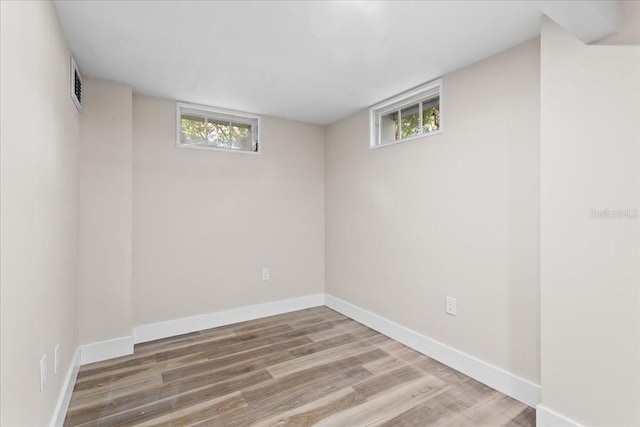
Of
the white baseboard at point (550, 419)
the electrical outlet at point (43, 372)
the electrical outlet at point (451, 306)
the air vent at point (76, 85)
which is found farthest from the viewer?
the electrical outlet at point (451, 306)

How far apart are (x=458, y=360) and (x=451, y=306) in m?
0.40

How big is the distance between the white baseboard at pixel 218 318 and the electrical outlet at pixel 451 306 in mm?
1863

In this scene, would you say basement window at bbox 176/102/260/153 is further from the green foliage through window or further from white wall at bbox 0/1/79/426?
white wall at bbox 0/1/79/426

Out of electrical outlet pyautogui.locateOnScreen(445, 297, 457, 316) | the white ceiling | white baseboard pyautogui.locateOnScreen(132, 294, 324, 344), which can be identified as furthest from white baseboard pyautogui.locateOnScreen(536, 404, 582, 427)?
white baseboard pyautogui.locateOnScreen(132, 294, 324, 344)

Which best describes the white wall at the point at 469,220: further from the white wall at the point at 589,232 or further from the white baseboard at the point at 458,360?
the white wall at the point at 589,232

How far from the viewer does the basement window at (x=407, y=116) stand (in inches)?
104

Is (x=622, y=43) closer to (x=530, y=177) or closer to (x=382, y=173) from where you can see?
(x=530, y=177)

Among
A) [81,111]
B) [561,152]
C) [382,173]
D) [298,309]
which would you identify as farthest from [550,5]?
[298,309]

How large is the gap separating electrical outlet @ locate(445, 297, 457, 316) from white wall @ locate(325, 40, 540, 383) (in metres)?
0.05

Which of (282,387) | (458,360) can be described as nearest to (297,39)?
(282,387)

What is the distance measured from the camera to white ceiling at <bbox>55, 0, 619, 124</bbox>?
5.41 feet

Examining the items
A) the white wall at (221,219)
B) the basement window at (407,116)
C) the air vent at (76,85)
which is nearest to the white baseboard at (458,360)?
the white wall at (221,219)

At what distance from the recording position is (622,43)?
1.45m

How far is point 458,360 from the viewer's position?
2.36 meters
